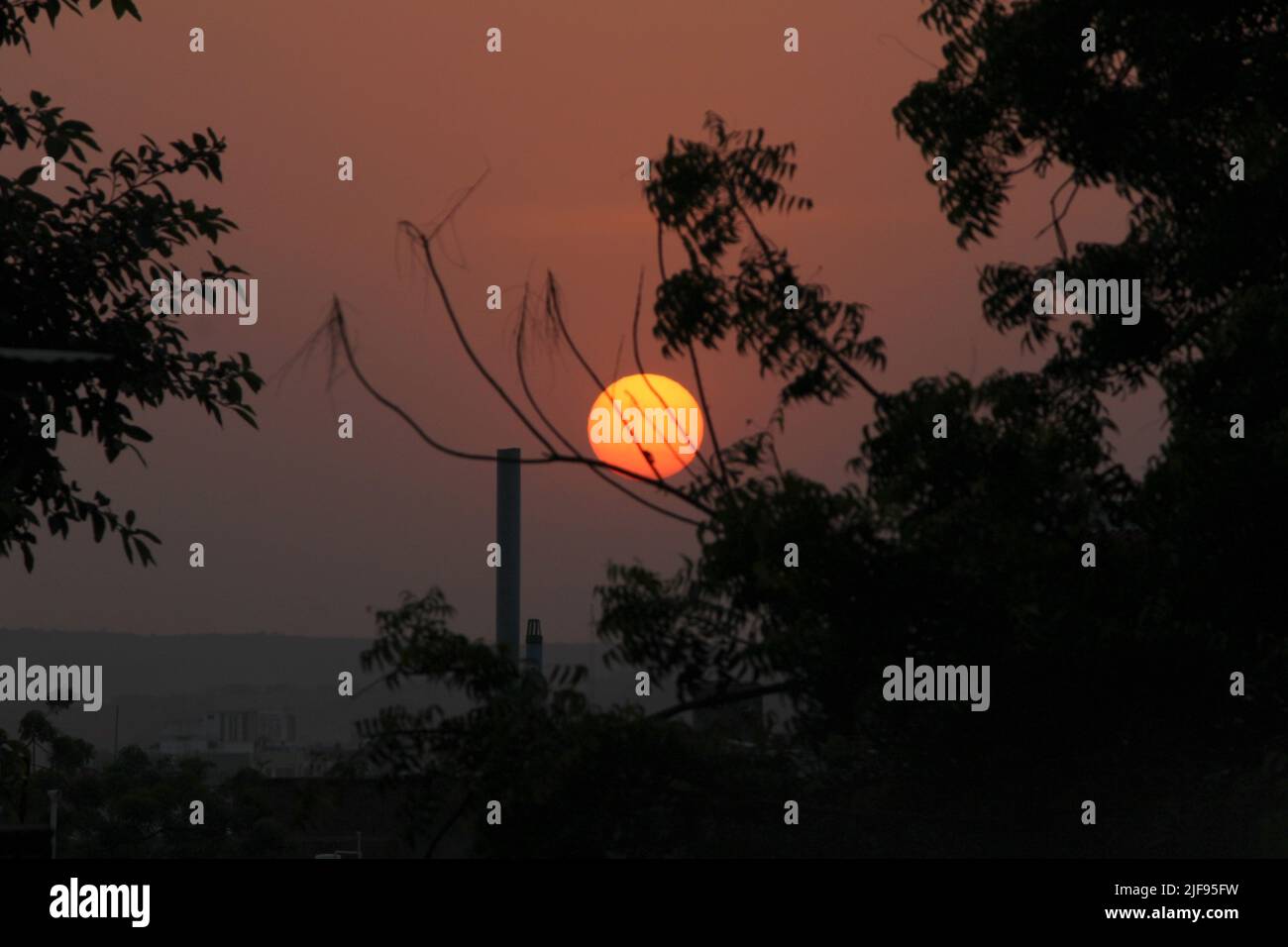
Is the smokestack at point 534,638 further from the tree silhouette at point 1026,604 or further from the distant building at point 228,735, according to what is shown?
the tree silhouette at point 1026,604

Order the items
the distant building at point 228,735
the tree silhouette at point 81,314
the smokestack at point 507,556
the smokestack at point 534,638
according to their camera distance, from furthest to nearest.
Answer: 1. the distant building at point 228,735
2. the smokestack at point 507,556
3. the smokestack at point 534,638
4. the tree silhouette at point 81,314

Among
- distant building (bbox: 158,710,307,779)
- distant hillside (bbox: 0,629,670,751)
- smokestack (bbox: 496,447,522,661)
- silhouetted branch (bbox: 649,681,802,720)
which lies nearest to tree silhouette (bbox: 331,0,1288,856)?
silhouetted branch (bbox: 649,681,802,720)

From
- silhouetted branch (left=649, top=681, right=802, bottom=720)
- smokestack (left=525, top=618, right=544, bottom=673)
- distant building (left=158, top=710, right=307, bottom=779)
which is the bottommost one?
distant building (left=158, top=710, right=307, bottom=779)

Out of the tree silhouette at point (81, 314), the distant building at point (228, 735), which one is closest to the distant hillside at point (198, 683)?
the distant building at point (228, 735)

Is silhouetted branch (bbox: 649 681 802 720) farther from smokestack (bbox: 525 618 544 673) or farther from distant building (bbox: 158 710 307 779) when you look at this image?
distant building (bbox: 158 710 307 779)

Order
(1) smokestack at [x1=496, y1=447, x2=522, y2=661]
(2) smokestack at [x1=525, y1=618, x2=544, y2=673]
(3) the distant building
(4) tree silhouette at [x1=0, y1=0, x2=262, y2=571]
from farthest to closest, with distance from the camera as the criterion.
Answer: (3) the distant building < (1) smokestack at [x1=496, y1=447, x2=522, y2=661] < (2) smokestack at [x1=525, y1=618, x2=544, y2=673] < (4) tree silhouette at [x1=0, y1=0, x2=262, y2=571]

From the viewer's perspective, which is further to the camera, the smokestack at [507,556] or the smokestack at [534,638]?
the smokestack at [507,556]

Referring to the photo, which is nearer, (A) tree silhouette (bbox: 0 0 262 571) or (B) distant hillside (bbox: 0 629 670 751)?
(A) tree silhouette (bbox: 0 0 262 571)

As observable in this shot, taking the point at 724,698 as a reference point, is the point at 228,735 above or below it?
below

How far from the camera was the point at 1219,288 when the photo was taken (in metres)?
11.0

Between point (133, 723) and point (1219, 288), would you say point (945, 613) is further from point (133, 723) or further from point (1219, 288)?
point (133, 723)

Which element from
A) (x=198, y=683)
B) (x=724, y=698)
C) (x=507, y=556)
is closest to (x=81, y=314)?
(x=724, y=698)

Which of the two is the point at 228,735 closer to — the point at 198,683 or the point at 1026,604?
the point at 198,683

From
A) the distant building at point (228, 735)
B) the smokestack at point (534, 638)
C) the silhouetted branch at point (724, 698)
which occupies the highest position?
the smokestack at point (534, 638)
